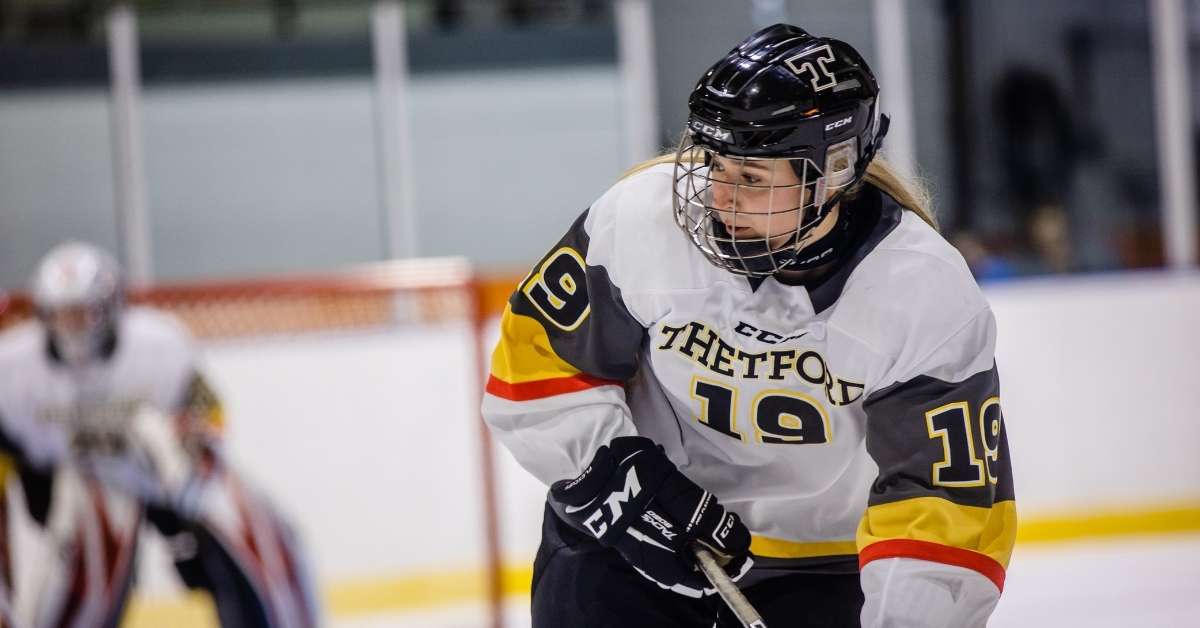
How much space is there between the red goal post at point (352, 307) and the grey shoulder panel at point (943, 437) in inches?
84.8

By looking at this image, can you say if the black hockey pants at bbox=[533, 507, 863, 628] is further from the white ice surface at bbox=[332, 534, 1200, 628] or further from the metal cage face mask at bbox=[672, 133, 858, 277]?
the white ice surface at bbox=[332, 534, 1200, 628]

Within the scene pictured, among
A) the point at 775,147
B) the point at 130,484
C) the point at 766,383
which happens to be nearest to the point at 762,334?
the point at 766,383

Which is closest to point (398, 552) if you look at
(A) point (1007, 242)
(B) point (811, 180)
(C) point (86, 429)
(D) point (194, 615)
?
(D) point (194, 615)

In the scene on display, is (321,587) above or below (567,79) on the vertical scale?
below

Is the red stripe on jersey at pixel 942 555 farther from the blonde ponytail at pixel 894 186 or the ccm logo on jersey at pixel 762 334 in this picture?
the blonde ponytail at pixel 894 186

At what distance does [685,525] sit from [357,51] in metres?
4.10

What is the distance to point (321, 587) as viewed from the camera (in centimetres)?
327

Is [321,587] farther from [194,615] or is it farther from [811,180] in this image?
[811,180]

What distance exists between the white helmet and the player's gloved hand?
2.08m

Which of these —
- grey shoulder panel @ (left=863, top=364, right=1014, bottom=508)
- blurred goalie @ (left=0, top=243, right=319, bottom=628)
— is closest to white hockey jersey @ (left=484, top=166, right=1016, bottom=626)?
grey shoulder panel @ (left=863, top=364, right=1014, bottom=508)

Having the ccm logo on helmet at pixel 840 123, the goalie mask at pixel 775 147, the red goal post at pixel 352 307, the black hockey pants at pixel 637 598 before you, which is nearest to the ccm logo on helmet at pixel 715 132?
the goalie mask at pixel 775 147

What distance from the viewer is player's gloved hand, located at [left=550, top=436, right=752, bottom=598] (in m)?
1.42

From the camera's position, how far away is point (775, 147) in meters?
1.29

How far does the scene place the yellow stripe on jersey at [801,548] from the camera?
1508 millimetres
